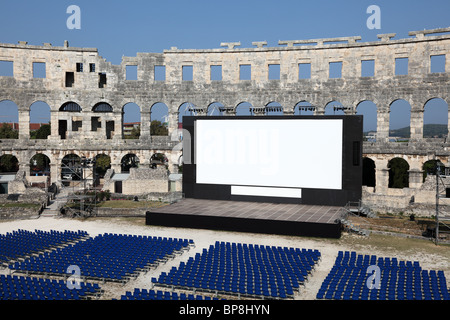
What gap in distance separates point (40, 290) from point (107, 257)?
17.2 feet

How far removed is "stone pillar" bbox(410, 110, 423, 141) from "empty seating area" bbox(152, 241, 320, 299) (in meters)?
24.2

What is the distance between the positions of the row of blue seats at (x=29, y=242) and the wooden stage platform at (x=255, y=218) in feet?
21.9

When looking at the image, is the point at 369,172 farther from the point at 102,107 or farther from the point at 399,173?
the point at 102,107

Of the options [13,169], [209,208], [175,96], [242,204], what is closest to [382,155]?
[242,204]

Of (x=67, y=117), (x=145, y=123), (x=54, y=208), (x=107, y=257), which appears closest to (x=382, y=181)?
(x=145, y=123)

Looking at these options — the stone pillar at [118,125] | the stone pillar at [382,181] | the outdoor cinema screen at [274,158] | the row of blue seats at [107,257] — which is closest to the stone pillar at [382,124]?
the stone pillar at [382,181]

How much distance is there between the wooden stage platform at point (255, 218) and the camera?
94.3 ft

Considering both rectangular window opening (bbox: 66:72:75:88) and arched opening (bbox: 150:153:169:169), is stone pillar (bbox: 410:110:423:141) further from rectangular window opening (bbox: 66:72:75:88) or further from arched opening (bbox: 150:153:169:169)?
rectangular window opening (bbox: 66:72:75:88)

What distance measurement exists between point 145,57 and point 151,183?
14.8 meters

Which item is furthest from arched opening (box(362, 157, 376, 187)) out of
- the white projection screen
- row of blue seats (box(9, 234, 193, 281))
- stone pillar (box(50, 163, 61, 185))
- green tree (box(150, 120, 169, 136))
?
green tree (box(150, 120, 169, 136))

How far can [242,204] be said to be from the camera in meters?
36.0
